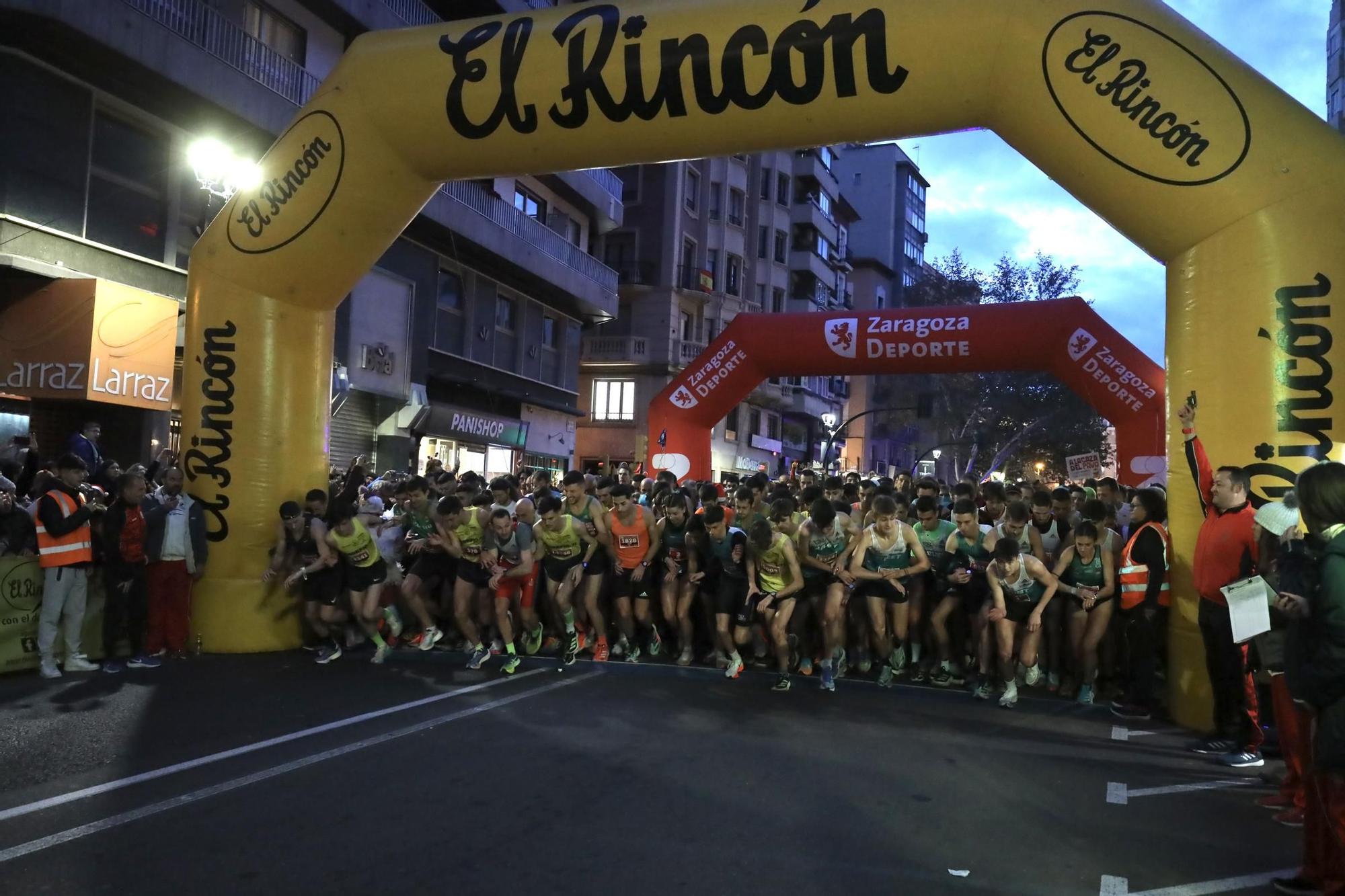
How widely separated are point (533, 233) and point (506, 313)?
94.5 inches

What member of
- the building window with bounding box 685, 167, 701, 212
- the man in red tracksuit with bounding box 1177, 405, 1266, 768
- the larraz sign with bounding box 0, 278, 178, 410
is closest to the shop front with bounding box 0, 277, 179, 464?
the larraz sign with bounding box 0, 278, 178, 410

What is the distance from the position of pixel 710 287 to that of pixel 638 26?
117ft

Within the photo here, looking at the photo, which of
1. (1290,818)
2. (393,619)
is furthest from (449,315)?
(1290,818)

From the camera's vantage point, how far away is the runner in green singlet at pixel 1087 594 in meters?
8.03

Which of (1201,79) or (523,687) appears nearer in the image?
(1201,79)

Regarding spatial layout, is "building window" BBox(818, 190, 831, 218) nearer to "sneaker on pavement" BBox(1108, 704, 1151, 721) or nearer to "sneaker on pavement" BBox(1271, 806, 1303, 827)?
"sneaker on pavement" BBox(1108, 704, 1151, 721)

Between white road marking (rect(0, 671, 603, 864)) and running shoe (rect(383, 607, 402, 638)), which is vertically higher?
running shoe (rect(383, 607, 402, 638))

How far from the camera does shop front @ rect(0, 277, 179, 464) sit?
1308cm

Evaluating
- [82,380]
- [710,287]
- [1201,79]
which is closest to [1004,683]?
[1201,79]

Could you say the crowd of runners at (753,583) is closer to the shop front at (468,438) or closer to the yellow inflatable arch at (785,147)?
the yellow inflatable arch at (785,147)

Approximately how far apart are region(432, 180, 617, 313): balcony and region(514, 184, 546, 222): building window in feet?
1.63

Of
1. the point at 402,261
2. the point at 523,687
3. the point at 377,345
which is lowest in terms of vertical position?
the point at 523,687

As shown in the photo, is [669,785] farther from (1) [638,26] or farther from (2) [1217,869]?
(1) [638,26]

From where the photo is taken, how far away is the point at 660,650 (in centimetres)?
959
